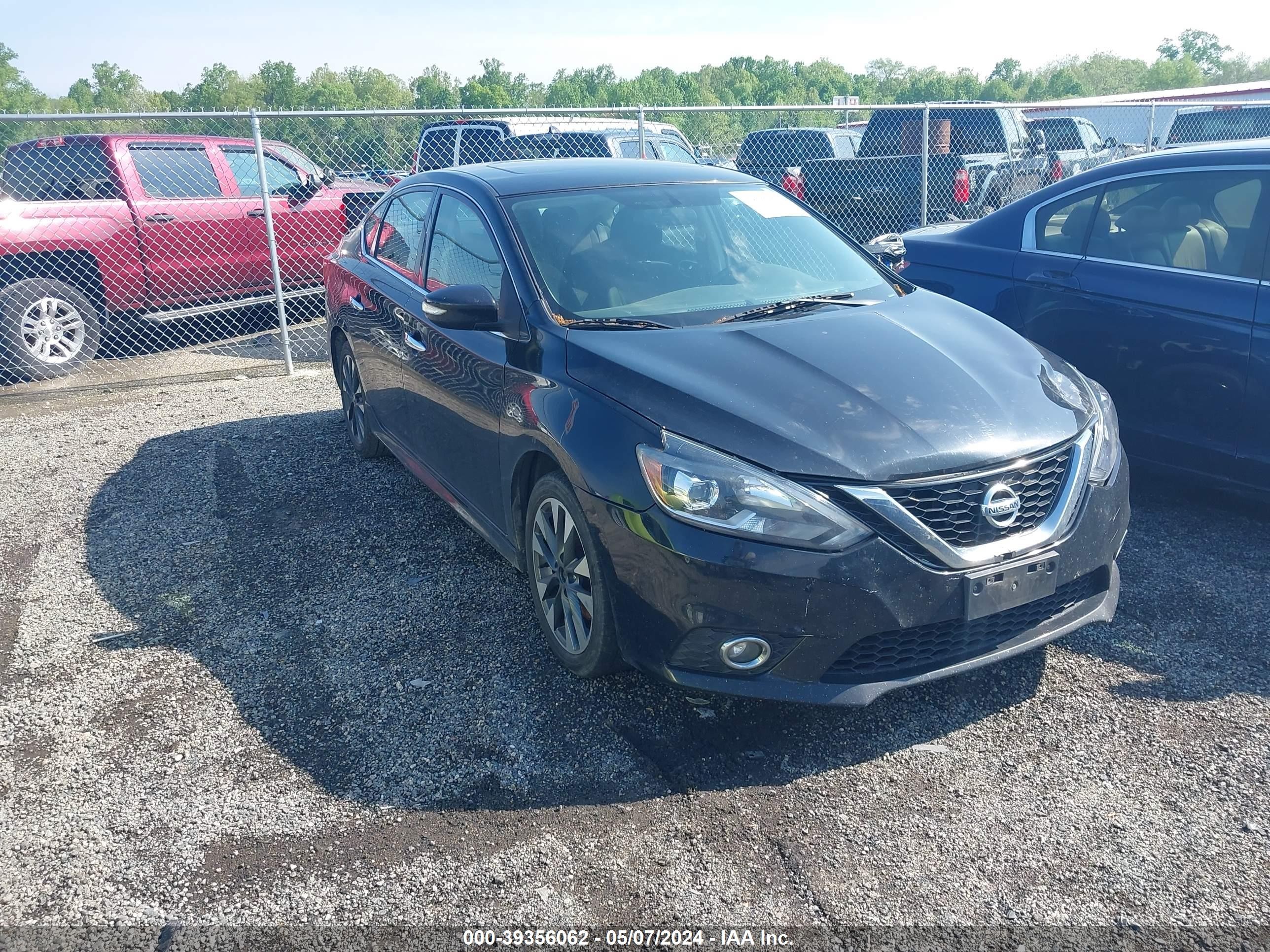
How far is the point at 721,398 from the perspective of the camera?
326 centimetres

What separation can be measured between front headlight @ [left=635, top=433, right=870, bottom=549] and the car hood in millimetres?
57

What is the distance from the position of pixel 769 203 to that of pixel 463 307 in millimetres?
1655

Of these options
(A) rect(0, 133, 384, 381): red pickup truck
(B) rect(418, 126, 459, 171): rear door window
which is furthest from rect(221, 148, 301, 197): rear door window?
(B) rect(418, 126, 459, 171): rear door window

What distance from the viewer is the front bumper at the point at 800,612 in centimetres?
294

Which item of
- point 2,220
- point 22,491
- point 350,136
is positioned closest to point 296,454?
point 22,491

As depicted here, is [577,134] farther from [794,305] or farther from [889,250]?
[794,305]

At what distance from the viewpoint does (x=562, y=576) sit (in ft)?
11.8

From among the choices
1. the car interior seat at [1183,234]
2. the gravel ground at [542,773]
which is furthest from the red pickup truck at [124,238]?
the car interior seat at [1183,234]

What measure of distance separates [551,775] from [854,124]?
25094 millimetres

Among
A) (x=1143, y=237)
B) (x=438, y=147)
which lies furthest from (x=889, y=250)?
(x=438, y=147)

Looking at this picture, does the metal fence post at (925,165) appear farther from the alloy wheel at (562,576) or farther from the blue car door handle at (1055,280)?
the alloy wheel at (562,576)

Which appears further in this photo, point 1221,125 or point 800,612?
point 1221,125

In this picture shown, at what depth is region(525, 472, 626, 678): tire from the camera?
10.9 ft

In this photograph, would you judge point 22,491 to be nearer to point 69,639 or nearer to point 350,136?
point 69,639
